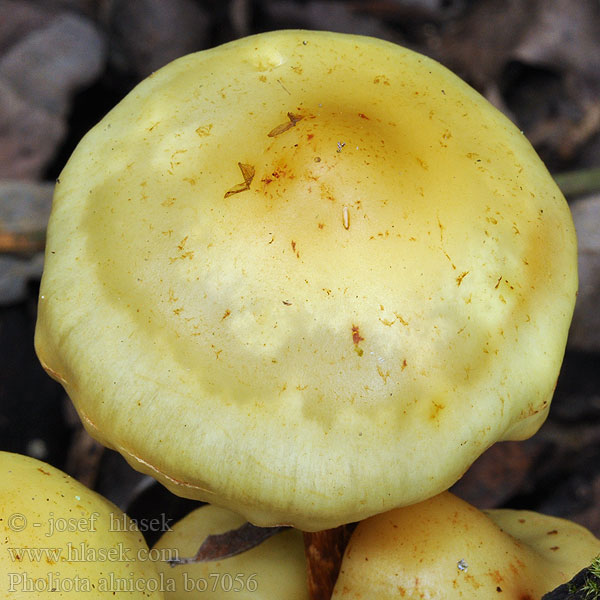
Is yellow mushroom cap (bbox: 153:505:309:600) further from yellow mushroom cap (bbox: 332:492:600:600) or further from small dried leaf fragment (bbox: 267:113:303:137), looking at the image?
small dried leaf fragment (bbox: 267:113:303:137)

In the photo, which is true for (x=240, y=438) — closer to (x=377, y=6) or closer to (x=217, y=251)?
(x=217, y=251)

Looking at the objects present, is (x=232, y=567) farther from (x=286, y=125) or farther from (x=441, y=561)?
(x=286, y=125)

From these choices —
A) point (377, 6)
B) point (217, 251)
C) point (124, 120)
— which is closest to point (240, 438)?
point (217, 251)

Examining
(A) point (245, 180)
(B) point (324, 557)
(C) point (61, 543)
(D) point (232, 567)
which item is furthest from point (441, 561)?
(A) point (245, 180)

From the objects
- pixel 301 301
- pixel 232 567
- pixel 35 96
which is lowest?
pixel 232 567

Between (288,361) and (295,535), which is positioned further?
(295,535)

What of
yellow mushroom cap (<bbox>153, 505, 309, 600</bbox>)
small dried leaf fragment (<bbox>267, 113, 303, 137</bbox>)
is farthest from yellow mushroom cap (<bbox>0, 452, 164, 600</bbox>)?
small dried leaf fragment (<bbox>267, 113, 303, 137</bbox>)

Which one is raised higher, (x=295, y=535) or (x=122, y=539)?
(x=122, y=539)

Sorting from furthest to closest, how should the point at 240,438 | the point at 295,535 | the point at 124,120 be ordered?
the point at 295,535, the point at 124,120, the point at 240,438
